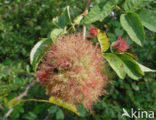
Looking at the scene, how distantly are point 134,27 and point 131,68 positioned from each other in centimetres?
22

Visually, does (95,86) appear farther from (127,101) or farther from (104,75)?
(127,101)

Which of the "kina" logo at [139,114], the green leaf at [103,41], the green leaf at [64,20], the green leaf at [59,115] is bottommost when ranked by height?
the green leaf at [59,115]

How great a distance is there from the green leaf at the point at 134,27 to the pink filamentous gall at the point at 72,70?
0.74 feet

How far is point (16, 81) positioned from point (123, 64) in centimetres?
136

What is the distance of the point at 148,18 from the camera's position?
38.0 inches

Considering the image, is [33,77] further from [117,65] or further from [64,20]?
[117,65]

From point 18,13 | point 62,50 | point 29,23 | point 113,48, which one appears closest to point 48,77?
point 62,50

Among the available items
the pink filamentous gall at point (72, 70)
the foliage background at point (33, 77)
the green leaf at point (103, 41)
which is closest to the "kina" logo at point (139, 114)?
the foliage background at point (33, 77)

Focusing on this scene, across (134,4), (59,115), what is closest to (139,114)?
(59,115)

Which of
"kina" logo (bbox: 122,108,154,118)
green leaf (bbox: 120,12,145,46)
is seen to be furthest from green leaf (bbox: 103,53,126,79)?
"kina" logo (bbox: 122,108,154,118)

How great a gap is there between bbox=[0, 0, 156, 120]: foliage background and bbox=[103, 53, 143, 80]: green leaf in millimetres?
459

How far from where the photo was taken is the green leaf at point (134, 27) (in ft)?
2.84

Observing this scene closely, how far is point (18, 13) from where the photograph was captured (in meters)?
2.73

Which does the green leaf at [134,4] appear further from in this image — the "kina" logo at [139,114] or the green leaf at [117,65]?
the "kina" logo at [139,114]
